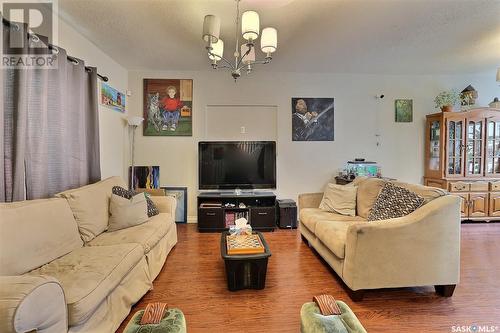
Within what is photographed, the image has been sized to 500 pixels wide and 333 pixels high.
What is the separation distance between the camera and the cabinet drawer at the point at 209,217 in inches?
148

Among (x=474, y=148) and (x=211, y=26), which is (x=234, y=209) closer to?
(x=211, y=26)

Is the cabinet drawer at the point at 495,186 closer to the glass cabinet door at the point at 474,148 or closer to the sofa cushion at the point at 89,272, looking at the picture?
the glass cabinet door at the point at 474,148

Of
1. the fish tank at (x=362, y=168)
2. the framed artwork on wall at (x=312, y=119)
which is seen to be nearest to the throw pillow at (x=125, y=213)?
the framed artwork on wall at (x=312, y=119)

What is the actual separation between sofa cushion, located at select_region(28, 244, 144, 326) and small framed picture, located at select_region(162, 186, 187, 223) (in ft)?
7.14

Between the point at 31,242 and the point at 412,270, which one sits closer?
the point at 31,242

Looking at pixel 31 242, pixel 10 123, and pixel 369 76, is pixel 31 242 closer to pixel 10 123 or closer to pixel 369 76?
pixel 10 123

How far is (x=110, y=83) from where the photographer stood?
3576 mm

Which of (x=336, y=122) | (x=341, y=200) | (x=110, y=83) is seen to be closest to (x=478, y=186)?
(x=336, y=122)

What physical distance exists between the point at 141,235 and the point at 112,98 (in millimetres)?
2334

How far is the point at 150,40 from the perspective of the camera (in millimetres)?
3029

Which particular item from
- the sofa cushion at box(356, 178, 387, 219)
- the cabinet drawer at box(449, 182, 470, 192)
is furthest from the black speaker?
the cabinet drawer at box(449, 182, 470, 192)

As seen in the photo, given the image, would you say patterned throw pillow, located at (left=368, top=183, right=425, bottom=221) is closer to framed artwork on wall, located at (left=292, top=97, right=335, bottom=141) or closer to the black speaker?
the black speaker

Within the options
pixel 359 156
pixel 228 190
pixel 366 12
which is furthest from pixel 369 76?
pixel 228 190

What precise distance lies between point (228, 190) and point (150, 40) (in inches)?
93.7
